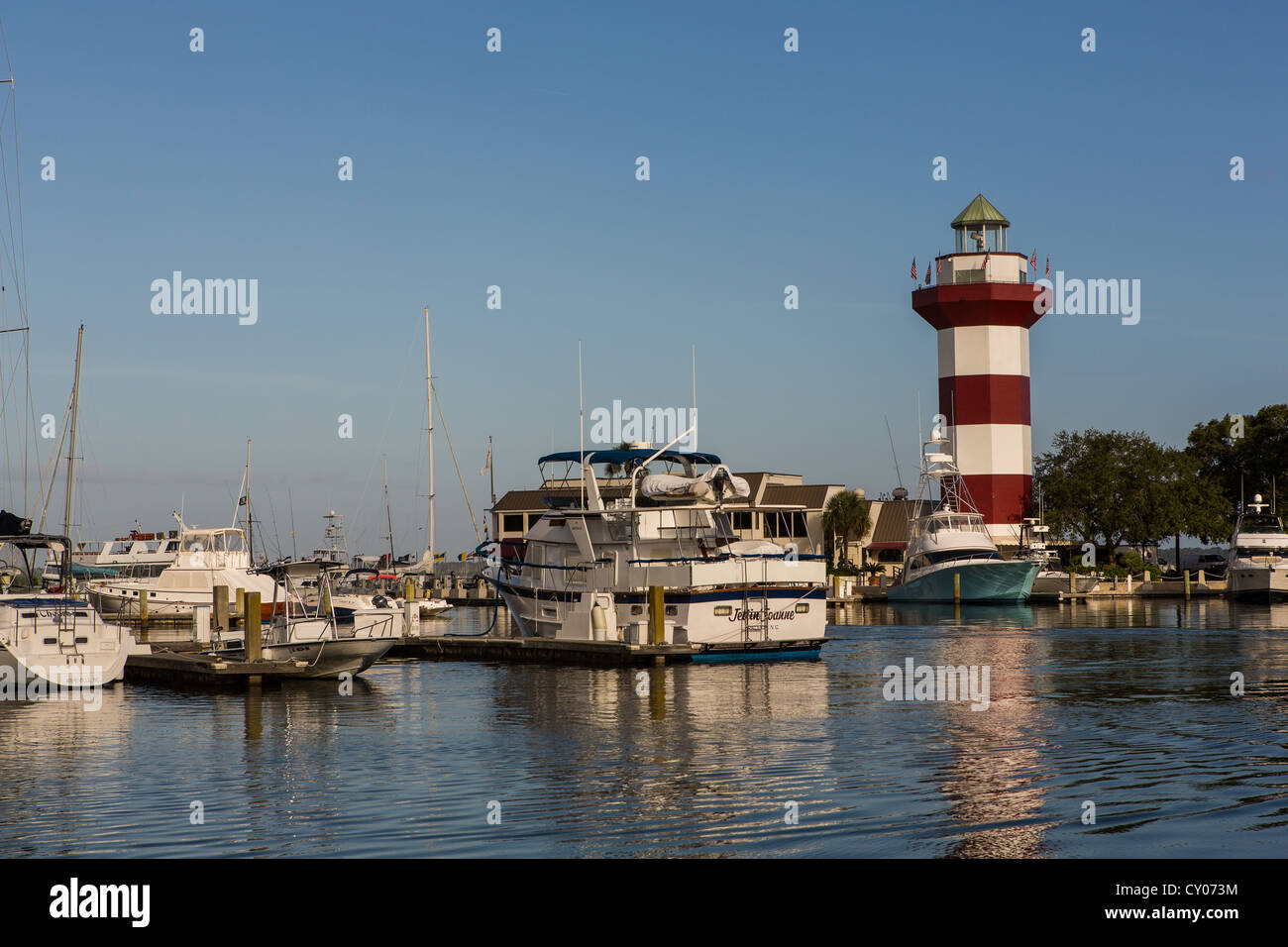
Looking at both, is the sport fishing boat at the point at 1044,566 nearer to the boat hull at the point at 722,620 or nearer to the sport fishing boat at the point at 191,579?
the boat hull at the point at 722,620

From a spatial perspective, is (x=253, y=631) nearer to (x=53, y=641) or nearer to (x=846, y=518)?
(x=53, y=641)

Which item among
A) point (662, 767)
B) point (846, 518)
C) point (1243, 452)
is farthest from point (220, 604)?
point (1243, 452)

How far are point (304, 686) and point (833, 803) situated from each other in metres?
17.8

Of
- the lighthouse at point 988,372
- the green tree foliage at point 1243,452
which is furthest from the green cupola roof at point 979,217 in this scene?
the green tree foliage at point 1243,452

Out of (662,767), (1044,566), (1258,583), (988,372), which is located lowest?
(662,767)

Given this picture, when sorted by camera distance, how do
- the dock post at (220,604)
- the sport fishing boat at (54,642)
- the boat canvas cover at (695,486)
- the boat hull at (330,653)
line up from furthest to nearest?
the dock post at (220,604), the boat canvas cover at (695,486), the boat hull at (330,653), the sport fishing boat at (54,642)

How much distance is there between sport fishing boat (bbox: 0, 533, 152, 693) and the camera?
2969 centimetres

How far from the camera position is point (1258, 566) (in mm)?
72188

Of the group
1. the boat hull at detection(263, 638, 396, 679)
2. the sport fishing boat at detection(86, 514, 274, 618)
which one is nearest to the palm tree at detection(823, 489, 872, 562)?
the sport fishing boat at detection(86, 514, 274, 618)

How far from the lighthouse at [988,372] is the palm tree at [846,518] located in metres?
16.5

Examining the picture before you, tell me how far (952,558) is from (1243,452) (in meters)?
35.6

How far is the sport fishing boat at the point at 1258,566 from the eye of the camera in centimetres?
7106

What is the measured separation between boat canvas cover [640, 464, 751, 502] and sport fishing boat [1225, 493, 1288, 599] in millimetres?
44132
